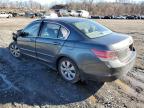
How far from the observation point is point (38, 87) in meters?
5.63

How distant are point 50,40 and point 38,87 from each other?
127 cm

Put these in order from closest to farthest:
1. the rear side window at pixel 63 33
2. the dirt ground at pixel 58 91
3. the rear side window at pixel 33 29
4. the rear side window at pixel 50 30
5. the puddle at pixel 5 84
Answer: the dirt ground at pixel 58 91, the puddle at pixel 5 84, the rear side window at pixel 63 33, the rear side window at pixel 50 30, the rear side window at pixel 33 29

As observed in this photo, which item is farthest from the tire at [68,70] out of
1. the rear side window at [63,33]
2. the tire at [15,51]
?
the tire at [15,51]

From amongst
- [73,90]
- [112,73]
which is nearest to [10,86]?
[73,90]

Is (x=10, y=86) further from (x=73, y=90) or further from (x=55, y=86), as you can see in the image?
(x=73, y=90)

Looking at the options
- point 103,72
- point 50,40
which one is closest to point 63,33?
point 50,40

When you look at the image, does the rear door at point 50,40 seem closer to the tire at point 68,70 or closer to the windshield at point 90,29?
the tire at point 68,70

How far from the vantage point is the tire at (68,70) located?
18.2 feet

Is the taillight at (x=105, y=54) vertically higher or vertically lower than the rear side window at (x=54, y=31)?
lower

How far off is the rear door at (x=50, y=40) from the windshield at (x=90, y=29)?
0.40 metres

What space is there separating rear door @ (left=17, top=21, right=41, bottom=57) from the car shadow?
0.29m

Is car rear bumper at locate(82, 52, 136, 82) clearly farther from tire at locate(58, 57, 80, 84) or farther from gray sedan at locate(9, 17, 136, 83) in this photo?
tire at locate(58, 57, 80, 84)

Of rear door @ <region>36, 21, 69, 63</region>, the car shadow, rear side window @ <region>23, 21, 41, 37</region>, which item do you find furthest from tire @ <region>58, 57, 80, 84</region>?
rear side window @ <region>23, 21, 41, 37</region>

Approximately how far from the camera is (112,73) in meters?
4.99
